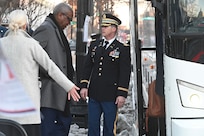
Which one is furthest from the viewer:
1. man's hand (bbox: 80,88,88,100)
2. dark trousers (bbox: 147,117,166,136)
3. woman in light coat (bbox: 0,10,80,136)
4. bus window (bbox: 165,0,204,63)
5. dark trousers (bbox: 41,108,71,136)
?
man's hand (bbox: 80,88,88,100)

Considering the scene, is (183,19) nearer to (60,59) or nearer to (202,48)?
(202,48)

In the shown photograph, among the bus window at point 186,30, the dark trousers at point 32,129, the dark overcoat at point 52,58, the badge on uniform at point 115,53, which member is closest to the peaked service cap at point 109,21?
the badge on uniform at point 115,53

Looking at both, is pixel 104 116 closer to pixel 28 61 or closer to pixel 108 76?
pixel 108 76

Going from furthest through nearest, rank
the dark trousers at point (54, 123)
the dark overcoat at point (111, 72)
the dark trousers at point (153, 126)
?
A: the dark trousers at point (54, 123), the dark overcoat at point (111, 72), the dark trousers at point (153, 126)

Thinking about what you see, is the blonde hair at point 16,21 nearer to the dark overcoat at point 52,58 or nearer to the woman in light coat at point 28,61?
the woman in light coat at point 28,61

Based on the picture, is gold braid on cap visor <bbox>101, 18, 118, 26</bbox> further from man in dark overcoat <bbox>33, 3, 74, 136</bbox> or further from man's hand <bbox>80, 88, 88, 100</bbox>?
man's hand <bbox>80, 88, 88, 100</bbox>

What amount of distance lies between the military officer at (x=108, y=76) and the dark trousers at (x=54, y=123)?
36 cm

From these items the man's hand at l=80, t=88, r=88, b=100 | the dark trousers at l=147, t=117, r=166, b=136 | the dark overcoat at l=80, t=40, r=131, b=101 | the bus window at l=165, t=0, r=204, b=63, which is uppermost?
the bus window at l=165, t=0, r=204, b=63

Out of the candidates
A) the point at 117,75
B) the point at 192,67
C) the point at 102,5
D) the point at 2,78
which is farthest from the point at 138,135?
the point at 102,5

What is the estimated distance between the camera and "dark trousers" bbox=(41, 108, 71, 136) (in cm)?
536

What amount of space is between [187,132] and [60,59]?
86.3 inches

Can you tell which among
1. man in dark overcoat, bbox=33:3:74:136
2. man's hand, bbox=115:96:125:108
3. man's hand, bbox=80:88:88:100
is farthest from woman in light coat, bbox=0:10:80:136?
man's hand, bbox=80:88:88:100

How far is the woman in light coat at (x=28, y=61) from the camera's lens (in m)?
4.35

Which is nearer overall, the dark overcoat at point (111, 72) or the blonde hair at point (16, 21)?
the blonde hair at point (16, 21)
